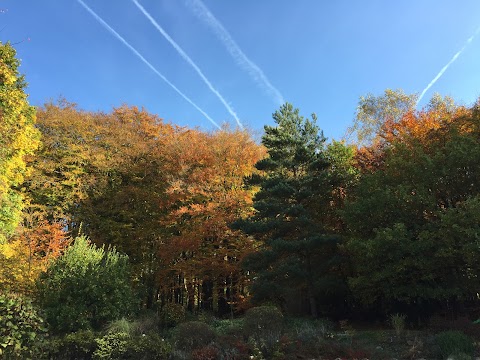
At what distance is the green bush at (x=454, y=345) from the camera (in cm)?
773

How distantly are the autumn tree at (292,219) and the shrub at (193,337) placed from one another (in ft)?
21.7

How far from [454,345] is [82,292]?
34.0 feet

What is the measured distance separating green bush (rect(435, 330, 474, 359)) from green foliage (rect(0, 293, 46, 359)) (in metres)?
8.26

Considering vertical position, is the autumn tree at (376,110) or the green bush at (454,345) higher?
the autumn tree at (376,110)

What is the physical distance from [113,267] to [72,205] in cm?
1189

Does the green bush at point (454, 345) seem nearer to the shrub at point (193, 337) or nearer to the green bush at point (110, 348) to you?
the shrub at point (193, 337)

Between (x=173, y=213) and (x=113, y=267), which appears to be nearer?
(x=113, y=267)

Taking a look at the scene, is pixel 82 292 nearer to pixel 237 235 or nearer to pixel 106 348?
pixel 106 348

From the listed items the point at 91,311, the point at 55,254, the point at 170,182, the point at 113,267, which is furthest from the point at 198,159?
the point at 91,311

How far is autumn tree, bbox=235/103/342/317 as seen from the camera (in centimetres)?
1505

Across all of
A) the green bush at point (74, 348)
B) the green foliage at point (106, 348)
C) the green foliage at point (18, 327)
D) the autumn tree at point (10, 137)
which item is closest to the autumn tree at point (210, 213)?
the autumn tree at point (10, 137)

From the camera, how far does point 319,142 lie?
17625 millimetres

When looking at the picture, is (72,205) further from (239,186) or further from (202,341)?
(202,341)

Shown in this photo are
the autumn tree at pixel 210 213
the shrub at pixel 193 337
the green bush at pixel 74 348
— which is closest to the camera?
the green bush at pixel 74 348
